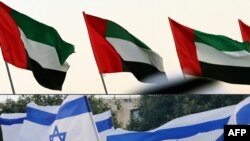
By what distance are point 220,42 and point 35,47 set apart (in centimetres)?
378

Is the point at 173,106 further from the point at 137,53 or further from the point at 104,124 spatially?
the point at 137,53

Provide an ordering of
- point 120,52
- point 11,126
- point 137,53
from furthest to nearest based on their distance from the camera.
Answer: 1. point 11,126
2. point 120,52
3. point 137,53

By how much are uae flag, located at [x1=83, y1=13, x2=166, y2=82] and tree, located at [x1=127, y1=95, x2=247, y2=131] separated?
147 feet

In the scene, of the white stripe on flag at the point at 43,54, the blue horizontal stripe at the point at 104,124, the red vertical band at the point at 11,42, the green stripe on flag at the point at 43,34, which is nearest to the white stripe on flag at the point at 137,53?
the green stripe on flag at the point at 43,34

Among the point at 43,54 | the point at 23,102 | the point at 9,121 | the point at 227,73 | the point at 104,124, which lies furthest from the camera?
the point at 23,102

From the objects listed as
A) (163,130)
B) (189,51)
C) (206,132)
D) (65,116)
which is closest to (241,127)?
(206,132)

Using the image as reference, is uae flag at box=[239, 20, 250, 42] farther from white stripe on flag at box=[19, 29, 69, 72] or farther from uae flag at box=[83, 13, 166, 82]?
white stripe on flag at box=[19, 29, 69, 72]

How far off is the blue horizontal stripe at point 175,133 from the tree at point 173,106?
48945mm

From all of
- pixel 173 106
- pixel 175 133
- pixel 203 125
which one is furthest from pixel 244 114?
pixel 173 106

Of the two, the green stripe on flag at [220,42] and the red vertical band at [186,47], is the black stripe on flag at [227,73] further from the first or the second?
the green stripe on flag at [220,42]

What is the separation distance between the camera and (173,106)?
6556 centimetres

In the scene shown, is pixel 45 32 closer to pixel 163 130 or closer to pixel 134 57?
pixel 134 57

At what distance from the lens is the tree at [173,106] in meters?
63.1

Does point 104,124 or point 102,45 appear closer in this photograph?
point 102,45
